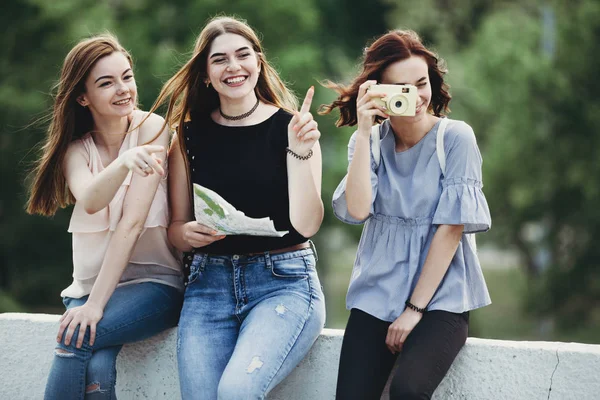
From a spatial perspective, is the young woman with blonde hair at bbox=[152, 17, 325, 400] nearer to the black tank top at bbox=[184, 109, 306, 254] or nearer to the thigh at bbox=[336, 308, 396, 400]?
the black tank top at bbox=[184, 109, 306, 254]

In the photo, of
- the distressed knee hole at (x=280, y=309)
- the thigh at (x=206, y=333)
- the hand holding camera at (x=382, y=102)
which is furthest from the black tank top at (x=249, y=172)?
the hand holding camera at (x=382, y=102)

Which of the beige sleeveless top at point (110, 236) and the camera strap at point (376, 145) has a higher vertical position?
the camera strap at point (376, 145)

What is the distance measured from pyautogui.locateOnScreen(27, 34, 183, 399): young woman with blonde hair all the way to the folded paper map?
0.21 metres

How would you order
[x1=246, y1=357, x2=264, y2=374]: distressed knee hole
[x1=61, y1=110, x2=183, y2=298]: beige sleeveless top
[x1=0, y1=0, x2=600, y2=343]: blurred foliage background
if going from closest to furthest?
[x1=246, y1=357, x2=264, y2=374]: distressed knee hole, [x1=61, y1=110, x2=183, y2=298]: beige sleeveless top, [x1=0, y1=0, x2=600, y2=343]: blurred foliage background

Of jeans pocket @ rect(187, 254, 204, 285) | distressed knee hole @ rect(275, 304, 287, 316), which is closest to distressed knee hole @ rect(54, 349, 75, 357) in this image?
jeans pocket @ rect(187, 254, 204, 285)

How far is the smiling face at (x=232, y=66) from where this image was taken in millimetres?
3059

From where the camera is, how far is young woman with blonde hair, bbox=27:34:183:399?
290 centimetres

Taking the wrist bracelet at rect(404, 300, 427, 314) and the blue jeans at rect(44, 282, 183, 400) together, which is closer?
the wrist bracelet at rect(404, 300, 427, 314)

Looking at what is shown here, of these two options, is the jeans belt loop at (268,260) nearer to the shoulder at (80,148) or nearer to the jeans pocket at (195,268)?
the jeans pocket at (195,268)

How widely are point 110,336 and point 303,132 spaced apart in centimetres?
103

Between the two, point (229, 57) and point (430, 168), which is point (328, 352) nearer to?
point (430, 168)

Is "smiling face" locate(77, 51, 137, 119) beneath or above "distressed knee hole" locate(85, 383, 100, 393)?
above

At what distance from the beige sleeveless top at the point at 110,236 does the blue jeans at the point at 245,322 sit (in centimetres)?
19

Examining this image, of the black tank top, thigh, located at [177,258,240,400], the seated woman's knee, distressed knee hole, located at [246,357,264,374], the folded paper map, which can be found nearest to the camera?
the seated woman's knee
